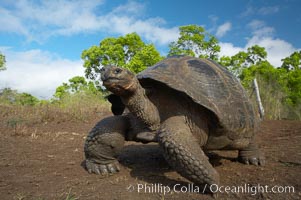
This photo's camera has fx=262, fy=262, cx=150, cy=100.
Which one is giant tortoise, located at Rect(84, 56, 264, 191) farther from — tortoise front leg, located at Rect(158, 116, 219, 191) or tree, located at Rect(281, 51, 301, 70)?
tree, located at Rect(281, 51, 301, 70)

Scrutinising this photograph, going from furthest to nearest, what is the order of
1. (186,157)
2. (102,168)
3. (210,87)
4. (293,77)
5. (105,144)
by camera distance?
(293,77) → (102,168) → (105,144) → (210,87) → (186,157)

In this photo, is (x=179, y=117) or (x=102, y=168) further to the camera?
(x=102, y=168)

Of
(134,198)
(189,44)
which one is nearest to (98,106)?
(134,198)

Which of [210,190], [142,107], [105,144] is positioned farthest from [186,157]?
[105,144]

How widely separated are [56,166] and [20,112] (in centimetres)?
803

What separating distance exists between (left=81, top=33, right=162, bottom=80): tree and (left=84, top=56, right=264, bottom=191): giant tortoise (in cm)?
2771

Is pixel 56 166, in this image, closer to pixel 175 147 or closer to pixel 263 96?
pixel 175 147

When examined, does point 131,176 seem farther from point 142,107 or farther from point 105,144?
point 142,107

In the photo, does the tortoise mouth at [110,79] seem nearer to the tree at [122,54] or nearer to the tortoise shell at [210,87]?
the tortoise shell at [210,87]

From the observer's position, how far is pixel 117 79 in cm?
269

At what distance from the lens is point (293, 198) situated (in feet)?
8.48

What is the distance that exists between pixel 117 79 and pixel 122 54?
103 feet

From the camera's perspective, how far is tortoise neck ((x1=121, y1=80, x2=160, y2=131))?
294cm

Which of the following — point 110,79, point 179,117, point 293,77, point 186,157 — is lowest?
point 186,157
